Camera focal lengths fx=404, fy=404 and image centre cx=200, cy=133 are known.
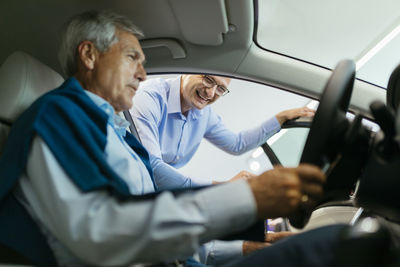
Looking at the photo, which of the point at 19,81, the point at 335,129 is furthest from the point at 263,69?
the point at 19,81

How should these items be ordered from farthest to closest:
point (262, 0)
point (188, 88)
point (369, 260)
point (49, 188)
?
point (188, 88) < point (262, 0) < point (49, 188) < point (369, 260)

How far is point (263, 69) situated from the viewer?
75.0 inches

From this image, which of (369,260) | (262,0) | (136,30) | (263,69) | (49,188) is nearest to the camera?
(369,260)

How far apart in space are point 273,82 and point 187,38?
0.46 metres

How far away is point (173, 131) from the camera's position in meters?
2.34

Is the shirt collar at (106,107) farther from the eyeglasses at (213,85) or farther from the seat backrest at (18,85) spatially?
the eyeglasses at (213,85)

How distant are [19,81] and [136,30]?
46 centimetres

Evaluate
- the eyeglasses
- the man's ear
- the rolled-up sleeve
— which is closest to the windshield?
the eyeglasses

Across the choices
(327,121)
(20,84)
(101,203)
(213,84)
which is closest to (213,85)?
(213,84)

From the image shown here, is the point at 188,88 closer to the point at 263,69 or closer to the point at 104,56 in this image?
the point at 263,69

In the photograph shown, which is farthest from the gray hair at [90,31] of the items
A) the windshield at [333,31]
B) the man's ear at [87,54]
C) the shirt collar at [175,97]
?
the shirt collar at [175,97]

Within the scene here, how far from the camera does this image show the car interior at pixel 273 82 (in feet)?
3.04

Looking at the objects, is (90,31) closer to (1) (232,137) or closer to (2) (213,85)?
(2) (213,85)

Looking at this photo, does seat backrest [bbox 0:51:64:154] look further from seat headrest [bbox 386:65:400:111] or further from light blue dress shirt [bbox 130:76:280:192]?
seat headrest [bbox 386:65:400:111]
